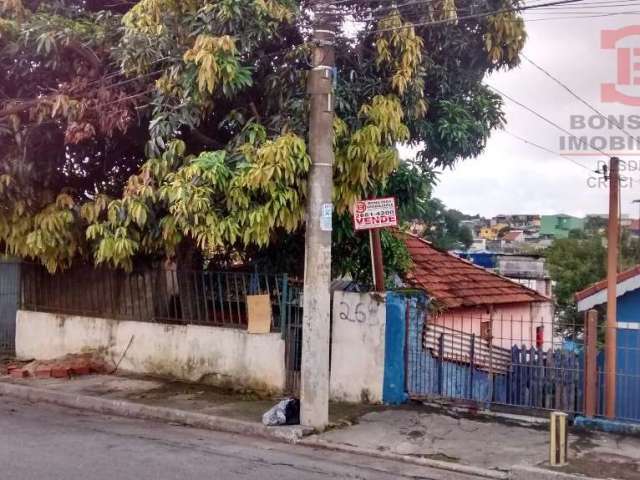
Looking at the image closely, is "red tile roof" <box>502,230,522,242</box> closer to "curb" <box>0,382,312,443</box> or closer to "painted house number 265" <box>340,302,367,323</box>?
"painted house number 265" <box>340,302,367,323</box>

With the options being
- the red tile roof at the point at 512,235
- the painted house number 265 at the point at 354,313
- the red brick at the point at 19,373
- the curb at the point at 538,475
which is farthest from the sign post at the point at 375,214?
the red tile roof at the point at 512,235

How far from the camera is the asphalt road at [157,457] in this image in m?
6.36

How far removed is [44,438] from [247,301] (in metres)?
3.23

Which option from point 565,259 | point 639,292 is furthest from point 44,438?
point 565,259

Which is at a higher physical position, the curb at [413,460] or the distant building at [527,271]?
the distant building at [527,271]

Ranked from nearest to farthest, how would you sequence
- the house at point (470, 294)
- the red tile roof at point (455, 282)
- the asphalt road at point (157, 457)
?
1. the asphalt road at point (157, 457)
2. the house at point (470, 294)
3. the red tile roof at point (455, 282)

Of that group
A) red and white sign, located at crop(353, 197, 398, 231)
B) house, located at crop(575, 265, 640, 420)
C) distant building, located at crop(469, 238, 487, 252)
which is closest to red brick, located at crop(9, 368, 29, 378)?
red and white sign, located at crop(353, 197, 398, 231)

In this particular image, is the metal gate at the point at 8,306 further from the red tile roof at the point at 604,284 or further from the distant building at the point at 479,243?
the distant building at the point at 479,243

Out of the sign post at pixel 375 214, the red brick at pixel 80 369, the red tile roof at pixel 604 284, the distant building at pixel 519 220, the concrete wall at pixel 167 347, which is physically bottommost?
the red brick at pixel 80 369

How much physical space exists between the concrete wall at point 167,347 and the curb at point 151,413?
136cm

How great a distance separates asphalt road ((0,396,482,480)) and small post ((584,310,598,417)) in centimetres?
232

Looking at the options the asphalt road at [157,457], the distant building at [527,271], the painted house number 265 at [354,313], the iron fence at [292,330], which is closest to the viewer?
the asphalt road at [157,457]

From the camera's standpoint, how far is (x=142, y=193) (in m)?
8.73

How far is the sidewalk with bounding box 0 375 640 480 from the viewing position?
6.89 m
